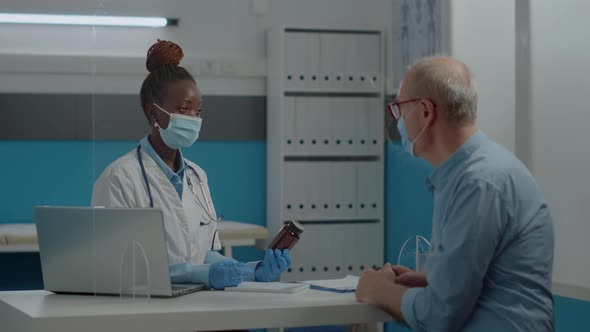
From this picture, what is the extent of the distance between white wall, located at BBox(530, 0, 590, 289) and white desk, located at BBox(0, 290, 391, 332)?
0.98 metres

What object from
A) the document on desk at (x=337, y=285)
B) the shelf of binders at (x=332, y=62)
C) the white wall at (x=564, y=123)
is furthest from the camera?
the shelf of binders at (x=332, y=62)

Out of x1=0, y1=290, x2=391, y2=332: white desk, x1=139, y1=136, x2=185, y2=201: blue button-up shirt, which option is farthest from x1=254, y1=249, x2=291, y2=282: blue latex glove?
x1=139, y1=136, x2=185, y2=201: blue button-up shirt

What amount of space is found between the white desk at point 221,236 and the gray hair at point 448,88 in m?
1.75

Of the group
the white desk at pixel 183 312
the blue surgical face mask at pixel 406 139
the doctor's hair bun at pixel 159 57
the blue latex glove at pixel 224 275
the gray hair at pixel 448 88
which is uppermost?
the doctor's hair bun at pixel 159 57

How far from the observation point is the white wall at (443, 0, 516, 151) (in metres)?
3.40

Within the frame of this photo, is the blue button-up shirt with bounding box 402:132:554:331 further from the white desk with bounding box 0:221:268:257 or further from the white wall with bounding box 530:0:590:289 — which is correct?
the white desk with bounding box 0:221:268:257

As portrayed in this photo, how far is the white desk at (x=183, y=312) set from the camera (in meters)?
1.77

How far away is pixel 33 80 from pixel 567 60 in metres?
2.09

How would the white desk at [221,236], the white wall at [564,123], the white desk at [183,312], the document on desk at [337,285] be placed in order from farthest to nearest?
1. the white desk at [221,236]
2. the white wall at [564,123]
3. the document on desk at [337,285]
4. the white desk at [183,312]

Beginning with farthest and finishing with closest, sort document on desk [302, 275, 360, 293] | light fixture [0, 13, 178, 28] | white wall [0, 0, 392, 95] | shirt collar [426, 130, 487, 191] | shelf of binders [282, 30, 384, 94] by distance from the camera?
1. shelf of binders [282, 30, 384, 94]
2. white wall [0, 0, 392, 95]
3. light fixture [0, 13, 178, 28]
4. document on desk [302, 275, 360, 293]
5. shirt collar [426, 130, 487, 191]

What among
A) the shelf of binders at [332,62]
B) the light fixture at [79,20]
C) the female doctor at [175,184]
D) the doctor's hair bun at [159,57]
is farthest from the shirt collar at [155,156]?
the shelf of binders at [332,62]

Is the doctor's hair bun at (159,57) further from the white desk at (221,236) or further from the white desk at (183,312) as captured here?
the white desk at (221,236)

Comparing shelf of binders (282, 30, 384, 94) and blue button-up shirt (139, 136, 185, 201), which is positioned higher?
shelf of binders (282, 30, 384, 94)

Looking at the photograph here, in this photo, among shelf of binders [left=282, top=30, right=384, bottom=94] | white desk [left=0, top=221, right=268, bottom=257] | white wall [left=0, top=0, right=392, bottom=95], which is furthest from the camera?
shelf of binders [left=282, top=30, right=384, bottom=94]
